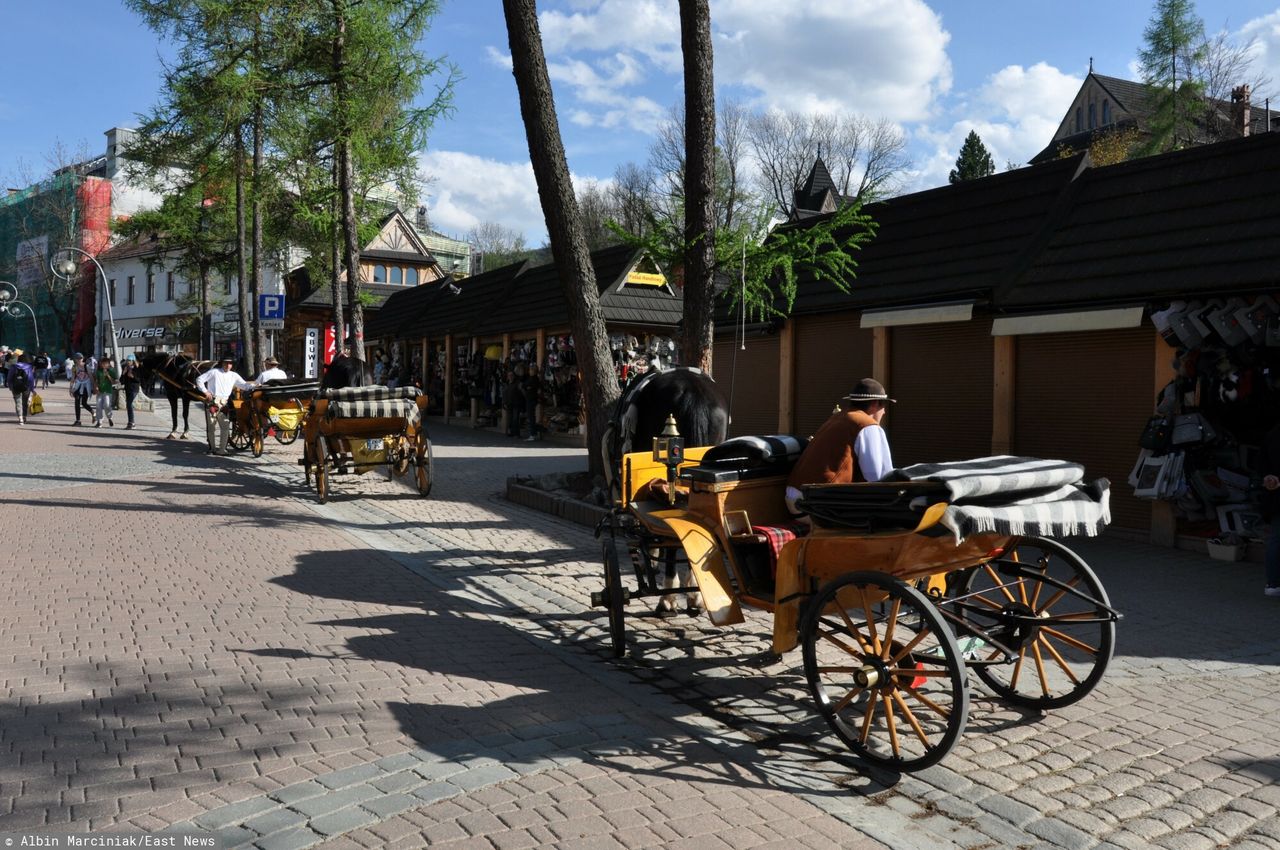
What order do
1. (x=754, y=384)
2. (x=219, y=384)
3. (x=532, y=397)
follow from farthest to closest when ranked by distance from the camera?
1. (x=532, y=397)
2. (x=219, y=384)
3. (x=754, y=384)

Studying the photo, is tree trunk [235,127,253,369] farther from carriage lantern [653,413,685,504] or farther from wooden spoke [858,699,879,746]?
wooden spoke [858,699,879,746]

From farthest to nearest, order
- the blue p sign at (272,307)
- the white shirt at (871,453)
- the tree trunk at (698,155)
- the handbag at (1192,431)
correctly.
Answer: the blue p sign at (272,307) → the tree trunk at (698,155) → the handbag at (1192,431) → the white shirt at (871,453)

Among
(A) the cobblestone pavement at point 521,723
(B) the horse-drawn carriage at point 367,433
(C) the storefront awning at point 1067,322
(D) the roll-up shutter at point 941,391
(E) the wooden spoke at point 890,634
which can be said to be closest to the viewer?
(A) the cobblestone pavement at point 521,723

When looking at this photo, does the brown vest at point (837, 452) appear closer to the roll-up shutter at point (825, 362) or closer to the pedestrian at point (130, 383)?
the roll-up shutter at point (825, 362)

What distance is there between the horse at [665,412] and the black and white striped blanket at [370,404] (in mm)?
4900

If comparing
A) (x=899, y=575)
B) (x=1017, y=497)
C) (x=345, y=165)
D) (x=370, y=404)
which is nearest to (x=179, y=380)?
(x=345, y=165)

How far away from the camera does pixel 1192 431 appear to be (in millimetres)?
9883

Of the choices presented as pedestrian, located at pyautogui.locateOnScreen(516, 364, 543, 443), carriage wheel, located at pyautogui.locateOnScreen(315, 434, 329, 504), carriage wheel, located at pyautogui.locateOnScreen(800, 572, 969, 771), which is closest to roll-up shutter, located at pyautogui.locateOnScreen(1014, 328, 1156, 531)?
carriage wheel, located at pyautogui.locateOnScreen(800, 572, 969, 771)

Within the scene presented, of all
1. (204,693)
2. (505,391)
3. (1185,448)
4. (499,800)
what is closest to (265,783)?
Result: (499,800)

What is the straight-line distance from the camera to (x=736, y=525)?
5875 mm

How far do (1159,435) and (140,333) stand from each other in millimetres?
71781

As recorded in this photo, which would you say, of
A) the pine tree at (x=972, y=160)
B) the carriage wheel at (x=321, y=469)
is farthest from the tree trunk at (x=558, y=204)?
the pine tree at (x=972, y=160)

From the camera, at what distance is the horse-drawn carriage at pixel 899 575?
4.44 m

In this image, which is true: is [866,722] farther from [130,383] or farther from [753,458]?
[130,383]
